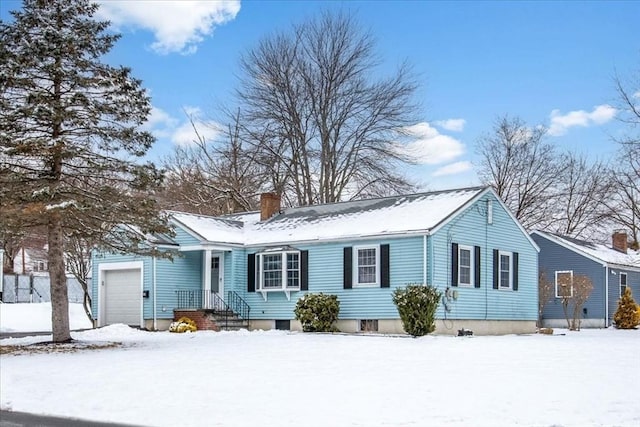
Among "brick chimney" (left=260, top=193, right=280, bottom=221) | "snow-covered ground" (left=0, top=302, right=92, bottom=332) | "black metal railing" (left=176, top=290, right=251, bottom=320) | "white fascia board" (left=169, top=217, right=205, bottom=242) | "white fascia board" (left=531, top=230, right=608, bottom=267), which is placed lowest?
"snow-covered ground" (left=0, top=302, right=92, bottom=332)

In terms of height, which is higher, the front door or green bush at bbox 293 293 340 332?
the front door

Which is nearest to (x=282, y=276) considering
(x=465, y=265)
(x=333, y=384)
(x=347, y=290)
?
(x=347, y=290)

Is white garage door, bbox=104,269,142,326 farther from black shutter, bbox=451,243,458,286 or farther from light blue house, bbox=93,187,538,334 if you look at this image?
black shutter, bbox=451,243,458,286

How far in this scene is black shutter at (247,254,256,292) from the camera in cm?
2838

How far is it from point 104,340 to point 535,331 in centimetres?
1632

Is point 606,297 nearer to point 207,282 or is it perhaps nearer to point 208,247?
point 207,282

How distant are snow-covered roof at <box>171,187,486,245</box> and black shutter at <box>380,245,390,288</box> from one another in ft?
1.94

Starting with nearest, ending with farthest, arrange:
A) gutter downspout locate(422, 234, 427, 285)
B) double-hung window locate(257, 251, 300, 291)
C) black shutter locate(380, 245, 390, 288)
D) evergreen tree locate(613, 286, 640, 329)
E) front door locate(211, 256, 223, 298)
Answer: gutter downspout locate(422, 234, 427, 285) → black shutter locate(380, 245, 390, 288) → double-hung window locate(257, 251, 300, 291) → front door locate(211, 256, 223, 298) → evergreen tree locate(613, 286, 640, 329)

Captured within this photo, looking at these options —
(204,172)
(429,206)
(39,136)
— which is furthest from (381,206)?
(204,172)

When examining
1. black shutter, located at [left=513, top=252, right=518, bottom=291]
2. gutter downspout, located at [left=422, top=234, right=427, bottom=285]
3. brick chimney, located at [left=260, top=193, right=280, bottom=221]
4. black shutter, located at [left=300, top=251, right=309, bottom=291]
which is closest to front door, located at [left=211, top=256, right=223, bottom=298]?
brick chimney, located at [left=260, top=193, right=280, bottom=221]

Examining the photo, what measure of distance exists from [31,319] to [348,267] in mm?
16619

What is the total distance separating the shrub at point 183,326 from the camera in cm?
2608

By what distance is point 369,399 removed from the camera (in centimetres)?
1139

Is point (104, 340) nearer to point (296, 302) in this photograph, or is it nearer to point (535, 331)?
point (296, 302)
